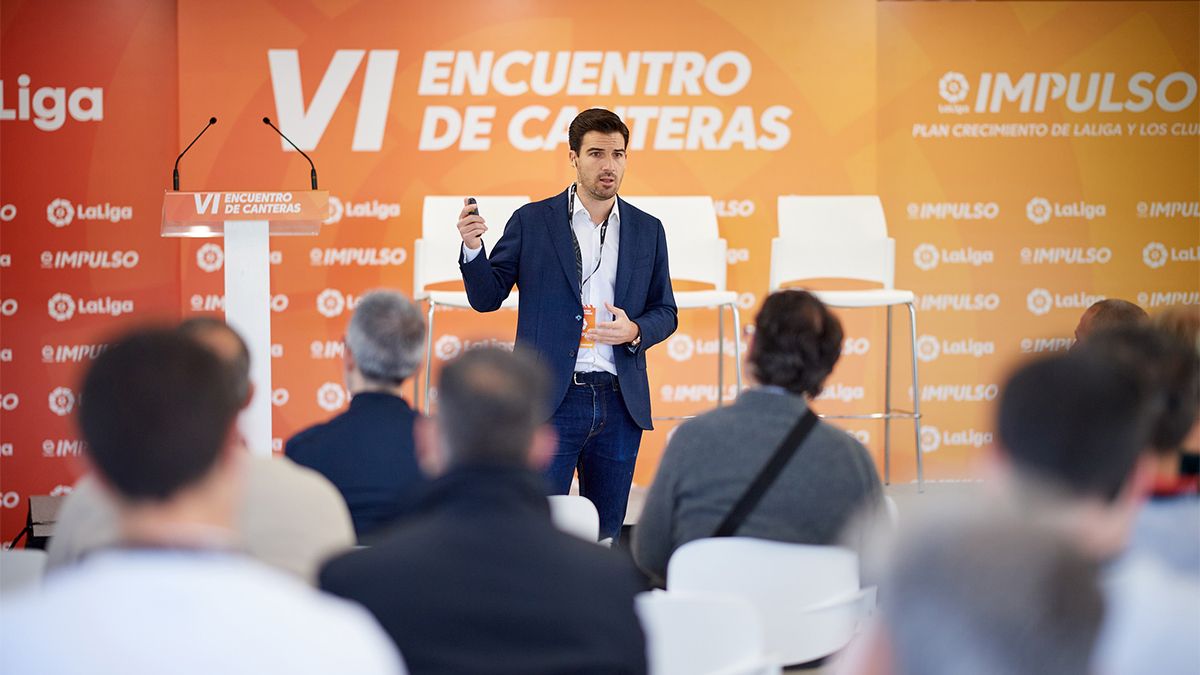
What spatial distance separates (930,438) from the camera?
22.6 ft

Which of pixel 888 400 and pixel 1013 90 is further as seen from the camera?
pixel 1013 90

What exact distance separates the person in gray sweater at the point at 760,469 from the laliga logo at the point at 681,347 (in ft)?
13.5

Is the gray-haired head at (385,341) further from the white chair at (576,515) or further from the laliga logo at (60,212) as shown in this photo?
the laliga logo at (60,212)

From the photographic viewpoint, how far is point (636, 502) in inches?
213

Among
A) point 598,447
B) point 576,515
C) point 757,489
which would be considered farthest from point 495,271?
point 757,489

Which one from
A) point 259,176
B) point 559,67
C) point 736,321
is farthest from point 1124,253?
point 259,176

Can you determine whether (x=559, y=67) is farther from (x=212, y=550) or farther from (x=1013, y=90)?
(x=212, y=550)

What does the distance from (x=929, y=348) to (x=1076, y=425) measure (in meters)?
5.74

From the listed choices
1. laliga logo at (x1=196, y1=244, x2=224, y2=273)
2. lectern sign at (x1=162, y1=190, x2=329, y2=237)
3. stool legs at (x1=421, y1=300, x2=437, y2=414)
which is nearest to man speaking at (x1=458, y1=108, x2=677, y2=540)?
lectern sign at (x1=162, y1=190, x2=329, y2=237)

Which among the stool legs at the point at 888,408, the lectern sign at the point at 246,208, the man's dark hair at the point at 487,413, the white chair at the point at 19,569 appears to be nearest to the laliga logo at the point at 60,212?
the lectern sign at the point at 246,208

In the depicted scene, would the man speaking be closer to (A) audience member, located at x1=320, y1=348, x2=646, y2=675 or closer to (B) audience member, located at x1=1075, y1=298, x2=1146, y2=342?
(B) audience member, located at x1=1075, y1=298, x2=1146, y2=342

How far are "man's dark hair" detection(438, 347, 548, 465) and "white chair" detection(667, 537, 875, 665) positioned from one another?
1.82 ft

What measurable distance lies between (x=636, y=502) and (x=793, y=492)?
308 cm

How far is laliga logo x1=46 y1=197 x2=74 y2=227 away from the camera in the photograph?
21.0 ft
